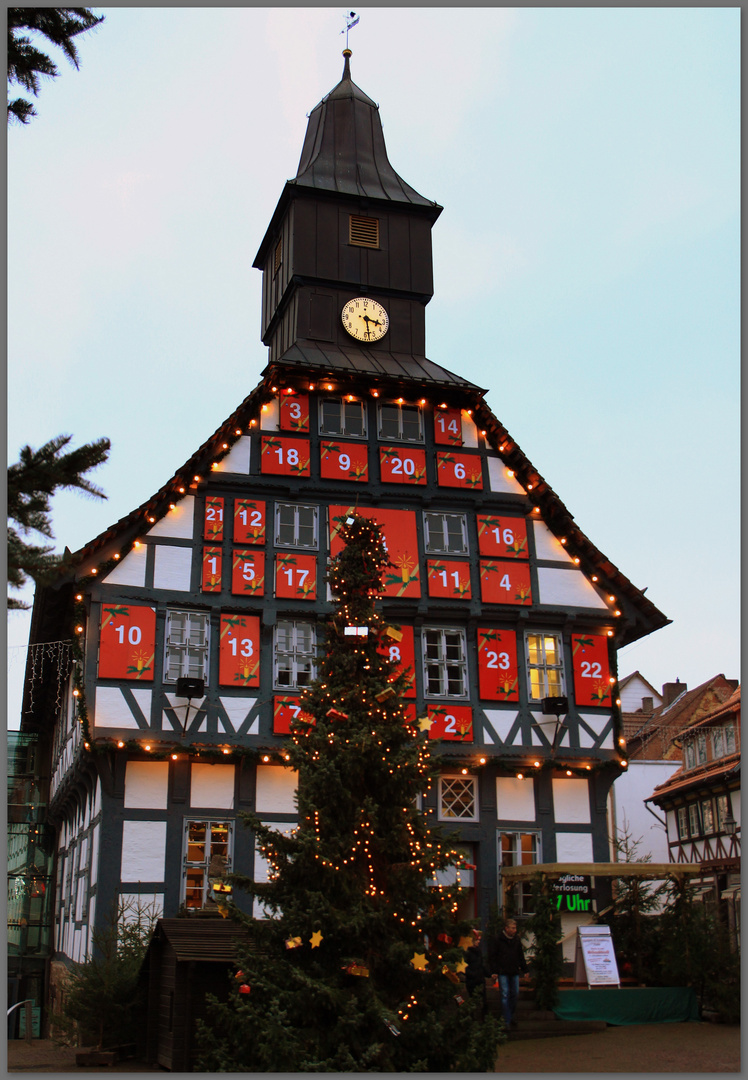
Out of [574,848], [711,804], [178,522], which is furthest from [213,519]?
[711,804]

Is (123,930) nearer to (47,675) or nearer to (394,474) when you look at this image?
(394,474)

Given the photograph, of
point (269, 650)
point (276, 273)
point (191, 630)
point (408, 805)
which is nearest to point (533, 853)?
point (269, 650)

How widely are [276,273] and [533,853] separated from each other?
13825 mm

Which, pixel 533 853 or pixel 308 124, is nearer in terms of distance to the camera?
pixel 533 853

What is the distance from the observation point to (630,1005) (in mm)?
16641

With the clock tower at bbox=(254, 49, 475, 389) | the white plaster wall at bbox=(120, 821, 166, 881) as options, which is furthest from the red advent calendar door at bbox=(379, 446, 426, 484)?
the white plaster wall at bbox=(120, 821, 166, 881)

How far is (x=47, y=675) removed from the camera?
94.7 feet

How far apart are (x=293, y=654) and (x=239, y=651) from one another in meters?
1.00

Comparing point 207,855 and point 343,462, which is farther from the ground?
point 343,462

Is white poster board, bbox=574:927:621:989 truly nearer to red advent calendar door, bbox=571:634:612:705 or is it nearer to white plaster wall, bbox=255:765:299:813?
red advent calendar door, bbox=571:634:612:705

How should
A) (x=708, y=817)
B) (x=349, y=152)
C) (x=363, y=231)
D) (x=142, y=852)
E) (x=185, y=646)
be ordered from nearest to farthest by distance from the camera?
(x=142, y=852)
(x=185, y=646)
(x=363, y=231)
(x=349, y=152)
(x=708, y=817)

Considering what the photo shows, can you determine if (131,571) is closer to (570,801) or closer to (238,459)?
(238,459)

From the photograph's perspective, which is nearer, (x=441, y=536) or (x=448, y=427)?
(x=441, y=536)

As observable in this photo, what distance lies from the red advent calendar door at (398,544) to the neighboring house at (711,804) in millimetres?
11590
